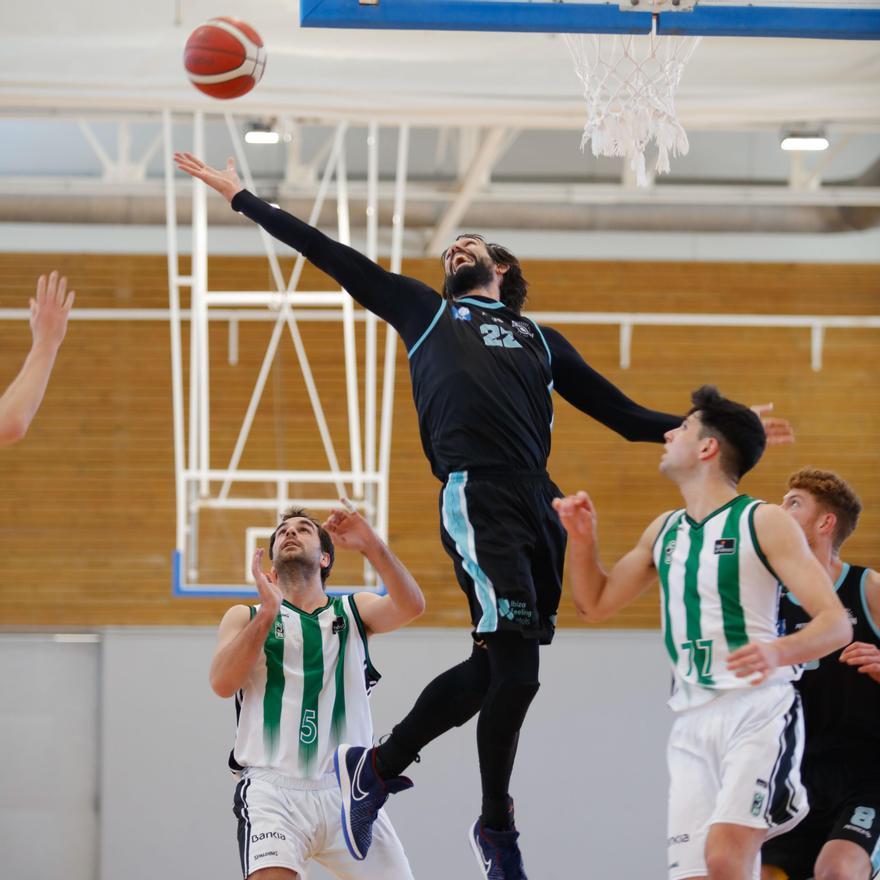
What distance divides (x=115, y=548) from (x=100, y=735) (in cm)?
286

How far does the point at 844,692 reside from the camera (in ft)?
20.6

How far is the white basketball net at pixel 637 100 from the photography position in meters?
6.70

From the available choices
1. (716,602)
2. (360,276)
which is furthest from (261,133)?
(716,602)

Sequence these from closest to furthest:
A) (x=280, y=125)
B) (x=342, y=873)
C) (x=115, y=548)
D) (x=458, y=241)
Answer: (x=458, y=241), (x=342, y=873), (x=280, y=125), (x=115, y=548)

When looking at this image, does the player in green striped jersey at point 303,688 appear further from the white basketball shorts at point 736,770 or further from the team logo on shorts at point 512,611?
the white basketball shorts at point 736,770

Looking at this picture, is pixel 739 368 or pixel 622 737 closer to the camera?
pixel 622 737

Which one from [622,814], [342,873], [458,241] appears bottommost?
[622,814]

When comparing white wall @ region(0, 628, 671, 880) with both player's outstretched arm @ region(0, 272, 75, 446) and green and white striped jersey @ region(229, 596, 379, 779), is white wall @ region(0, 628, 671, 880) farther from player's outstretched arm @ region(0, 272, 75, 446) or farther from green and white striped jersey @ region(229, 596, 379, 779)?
player's outstretched arm @ region(0, 272, 75, 446)

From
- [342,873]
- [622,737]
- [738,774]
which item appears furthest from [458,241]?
[622,737]

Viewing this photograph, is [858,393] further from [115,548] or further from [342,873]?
[342,873]

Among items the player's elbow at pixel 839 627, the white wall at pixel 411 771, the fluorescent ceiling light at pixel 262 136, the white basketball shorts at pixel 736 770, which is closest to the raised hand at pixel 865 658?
the white basketball shorts at pixel 736 770

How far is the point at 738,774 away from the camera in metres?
4.62

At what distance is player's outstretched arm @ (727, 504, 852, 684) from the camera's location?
439cm

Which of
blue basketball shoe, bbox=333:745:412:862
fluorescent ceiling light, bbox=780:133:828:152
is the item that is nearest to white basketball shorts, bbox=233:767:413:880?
blue basketball shoe, bbox=333:745:412:862
